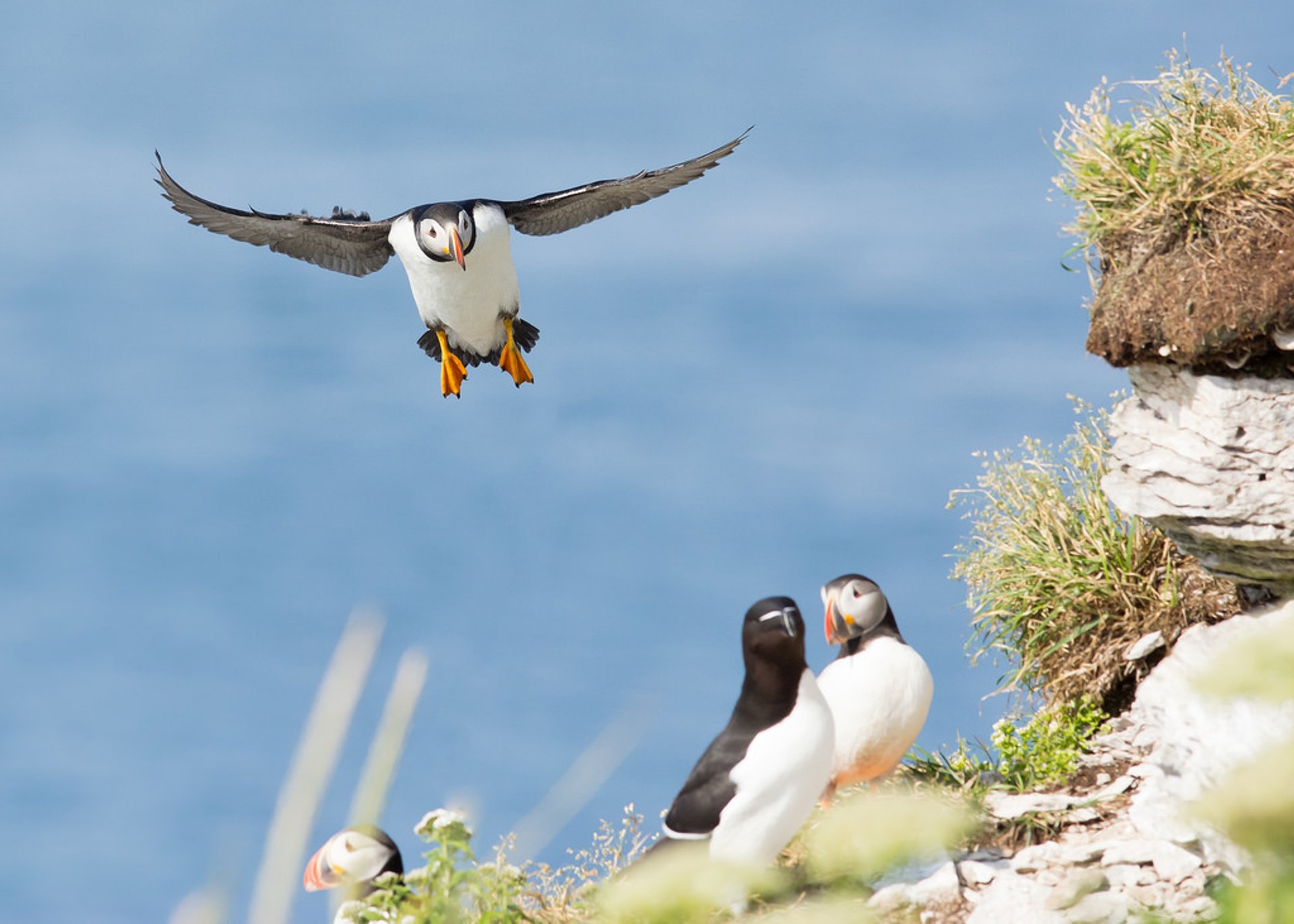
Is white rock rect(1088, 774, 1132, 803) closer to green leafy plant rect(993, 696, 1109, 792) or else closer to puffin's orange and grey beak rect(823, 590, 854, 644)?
green leafy plant rect(993, 696, 1109, 792)

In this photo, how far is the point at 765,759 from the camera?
5906 mm

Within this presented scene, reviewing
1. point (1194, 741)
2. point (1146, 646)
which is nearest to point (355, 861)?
point (1194, 741)

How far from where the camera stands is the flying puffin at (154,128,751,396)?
31.9 feet

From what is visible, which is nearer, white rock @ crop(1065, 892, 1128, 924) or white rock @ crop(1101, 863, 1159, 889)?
white rock @ crop(1065, 892, 1128, 924)

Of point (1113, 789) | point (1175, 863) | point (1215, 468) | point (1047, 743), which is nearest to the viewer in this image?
point (1175, 863)

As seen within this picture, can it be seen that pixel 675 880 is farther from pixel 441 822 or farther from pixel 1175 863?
pixel 1175 863

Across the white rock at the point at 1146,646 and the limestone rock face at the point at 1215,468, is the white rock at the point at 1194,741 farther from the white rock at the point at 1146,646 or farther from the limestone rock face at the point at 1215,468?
the white rock at the point at 1146,646

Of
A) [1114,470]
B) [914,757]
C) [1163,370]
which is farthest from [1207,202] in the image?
[914,757]

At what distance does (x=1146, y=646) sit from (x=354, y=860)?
5141 millimetres

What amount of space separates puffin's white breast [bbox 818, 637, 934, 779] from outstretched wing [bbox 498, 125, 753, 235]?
4.16m

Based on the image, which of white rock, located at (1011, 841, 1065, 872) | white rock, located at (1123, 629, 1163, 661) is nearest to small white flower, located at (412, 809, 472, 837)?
white rock, located at (1011, 841, 1065, 872)

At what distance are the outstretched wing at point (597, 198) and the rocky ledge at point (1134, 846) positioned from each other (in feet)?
15.2

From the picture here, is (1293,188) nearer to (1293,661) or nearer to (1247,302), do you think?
(1247,302)

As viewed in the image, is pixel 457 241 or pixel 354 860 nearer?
pixel 354 860
